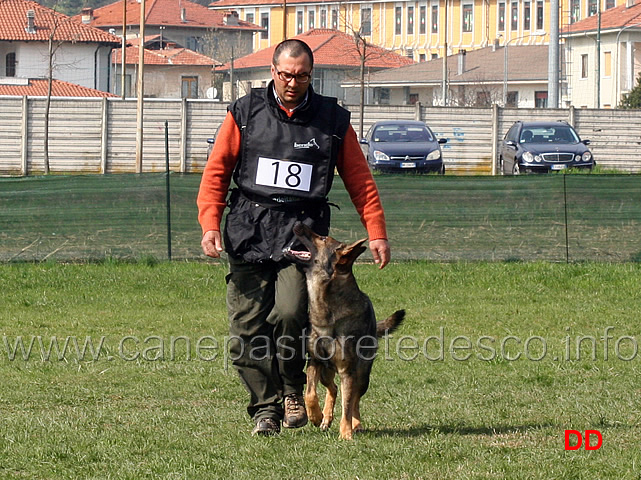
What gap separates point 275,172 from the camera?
5.45 metres

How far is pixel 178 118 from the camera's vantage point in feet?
106

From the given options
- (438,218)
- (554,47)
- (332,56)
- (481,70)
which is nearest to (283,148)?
(438,218)

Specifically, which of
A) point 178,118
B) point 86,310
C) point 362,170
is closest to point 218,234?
point 362,170

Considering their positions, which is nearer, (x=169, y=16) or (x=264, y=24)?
(x=169, y=16)

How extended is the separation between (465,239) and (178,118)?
19.8 metres

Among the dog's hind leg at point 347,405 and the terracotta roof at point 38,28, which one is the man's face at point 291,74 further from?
the terracotta roof at point 38,28

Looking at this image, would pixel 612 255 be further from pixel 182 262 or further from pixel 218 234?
pixel 218 234

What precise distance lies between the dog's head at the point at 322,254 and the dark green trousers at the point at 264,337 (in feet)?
0.43

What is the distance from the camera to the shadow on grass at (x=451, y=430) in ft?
18.6

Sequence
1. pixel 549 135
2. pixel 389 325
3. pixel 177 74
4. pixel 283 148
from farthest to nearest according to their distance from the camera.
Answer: pixel 177 74, pixel 549 135, pixel 389 325, pixel 283 148

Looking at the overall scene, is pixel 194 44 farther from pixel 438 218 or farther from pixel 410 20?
pixel 438 218

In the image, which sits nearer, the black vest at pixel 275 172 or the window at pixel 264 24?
the black vest at pixel 275 172

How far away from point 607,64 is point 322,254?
212 ft

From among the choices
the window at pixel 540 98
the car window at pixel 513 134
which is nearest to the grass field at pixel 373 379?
the car window at pixel 513 134
